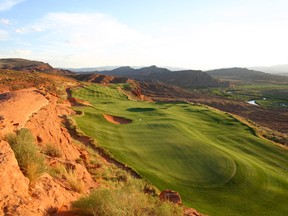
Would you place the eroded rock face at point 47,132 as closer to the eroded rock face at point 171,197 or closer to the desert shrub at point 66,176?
the desert shrub at point 66,176

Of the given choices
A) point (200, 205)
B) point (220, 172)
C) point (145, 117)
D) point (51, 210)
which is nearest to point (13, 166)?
point (51, 210)

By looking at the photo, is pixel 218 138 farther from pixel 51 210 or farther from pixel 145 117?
pixel 51 210

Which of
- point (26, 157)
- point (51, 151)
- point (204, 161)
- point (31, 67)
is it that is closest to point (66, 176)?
point (26, 157)

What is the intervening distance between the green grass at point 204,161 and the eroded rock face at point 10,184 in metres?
9.13

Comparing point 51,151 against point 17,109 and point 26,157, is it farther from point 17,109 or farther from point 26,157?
point 26,157

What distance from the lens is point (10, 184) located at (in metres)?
6.07

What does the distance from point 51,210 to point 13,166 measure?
1307mm

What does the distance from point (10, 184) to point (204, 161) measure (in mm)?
14325

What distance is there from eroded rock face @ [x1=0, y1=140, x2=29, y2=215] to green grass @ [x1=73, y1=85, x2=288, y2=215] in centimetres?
913

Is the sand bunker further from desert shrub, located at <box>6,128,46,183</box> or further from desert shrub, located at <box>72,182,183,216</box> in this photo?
desert shrub, located at <box>72,182,183,216</box>

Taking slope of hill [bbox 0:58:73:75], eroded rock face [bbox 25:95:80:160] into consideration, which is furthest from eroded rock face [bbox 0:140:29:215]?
slope of hill [bbox 0:58:73:75]

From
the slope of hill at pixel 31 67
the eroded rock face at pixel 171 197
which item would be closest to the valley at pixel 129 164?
the eroded rock face at pixel 171 197

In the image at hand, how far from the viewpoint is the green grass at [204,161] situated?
14.6m

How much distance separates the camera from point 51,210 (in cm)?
665
